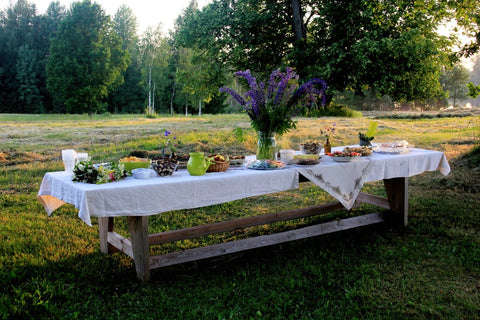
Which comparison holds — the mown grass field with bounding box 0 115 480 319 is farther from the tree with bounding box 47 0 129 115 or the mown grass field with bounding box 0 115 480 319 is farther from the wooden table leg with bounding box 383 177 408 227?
the tree with bounding box 47 0 129 115

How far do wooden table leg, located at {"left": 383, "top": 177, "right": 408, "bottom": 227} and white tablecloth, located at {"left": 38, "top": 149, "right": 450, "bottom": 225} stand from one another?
0.41 metres

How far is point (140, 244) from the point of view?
2.88 meters

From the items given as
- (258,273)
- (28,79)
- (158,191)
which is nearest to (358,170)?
(258,273)

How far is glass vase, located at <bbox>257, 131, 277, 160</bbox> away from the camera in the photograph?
3.44m

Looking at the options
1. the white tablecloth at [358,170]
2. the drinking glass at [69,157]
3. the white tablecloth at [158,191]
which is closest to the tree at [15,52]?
the drinking glass at [69,157]

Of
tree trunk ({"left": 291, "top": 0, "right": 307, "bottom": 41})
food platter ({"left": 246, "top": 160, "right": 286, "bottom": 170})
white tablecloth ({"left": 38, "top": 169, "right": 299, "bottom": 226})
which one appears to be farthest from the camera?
tree trunk ({"left": 291, "top": 0, "right": 307, "bottom": 41})

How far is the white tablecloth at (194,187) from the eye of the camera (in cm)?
259

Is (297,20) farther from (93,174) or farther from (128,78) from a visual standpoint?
(128,78)

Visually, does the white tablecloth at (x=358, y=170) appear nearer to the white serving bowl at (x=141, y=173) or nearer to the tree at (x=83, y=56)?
the white serving bowl at (x=141, y=173)

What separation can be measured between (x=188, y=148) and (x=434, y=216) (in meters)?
5.23

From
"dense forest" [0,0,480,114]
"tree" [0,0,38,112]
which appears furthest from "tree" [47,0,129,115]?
"tree" [0,0,38,112]

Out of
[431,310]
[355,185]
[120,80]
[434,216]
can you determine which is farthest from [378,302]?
[120,80]

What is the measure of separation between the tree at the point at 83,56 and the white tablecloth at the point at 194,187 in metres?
21.1

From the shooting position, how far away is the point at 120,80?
25516 millimetres
